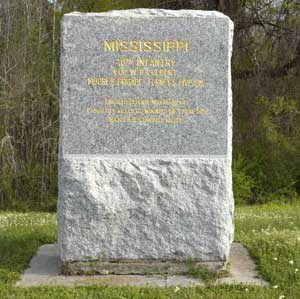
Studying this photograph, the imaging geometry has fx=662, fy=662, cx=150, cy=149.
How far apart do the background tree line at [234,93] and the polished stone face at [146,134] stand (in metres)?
9.76

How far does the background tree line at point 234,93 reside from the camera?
15922mm

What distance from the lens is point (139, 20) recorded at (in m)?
6.13

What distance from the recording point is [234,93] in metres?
17.8

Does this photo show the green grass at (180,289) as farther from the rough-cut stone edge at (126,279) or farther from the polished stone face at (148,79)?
the polished stone face at (148,79)

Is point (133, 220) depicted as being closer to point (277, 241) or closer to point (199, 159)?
point (199, 159)

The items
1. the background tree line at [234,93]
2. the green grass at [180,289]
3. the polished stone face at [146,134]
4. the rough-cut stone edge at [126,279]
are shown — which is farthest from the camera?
the background tree line at [234,93]

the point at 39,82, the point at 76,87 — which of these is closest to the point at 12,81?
the point at 39,82

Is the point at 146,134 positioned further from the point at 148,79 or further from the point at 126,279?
the point at 126,279

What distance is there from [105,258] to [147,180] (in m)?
0.82

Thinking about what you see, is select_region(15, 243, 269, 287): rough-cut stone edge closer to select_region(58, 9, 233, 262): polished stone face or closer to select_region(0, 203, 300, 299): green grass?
select_region(0, 203, 300, 299): green grass

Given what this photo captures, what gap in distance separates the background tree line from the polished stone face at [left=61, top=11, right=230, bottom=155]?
9751mm

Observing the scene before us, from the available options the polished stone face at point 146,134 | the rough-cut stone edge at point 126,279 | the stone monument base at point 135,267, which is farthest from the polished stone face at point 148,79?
the rough-cut stone edge at point 126,279

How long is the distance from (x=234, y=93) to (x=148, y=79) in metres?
11.9

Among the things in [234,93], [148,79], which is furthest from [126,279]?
[234,93]
